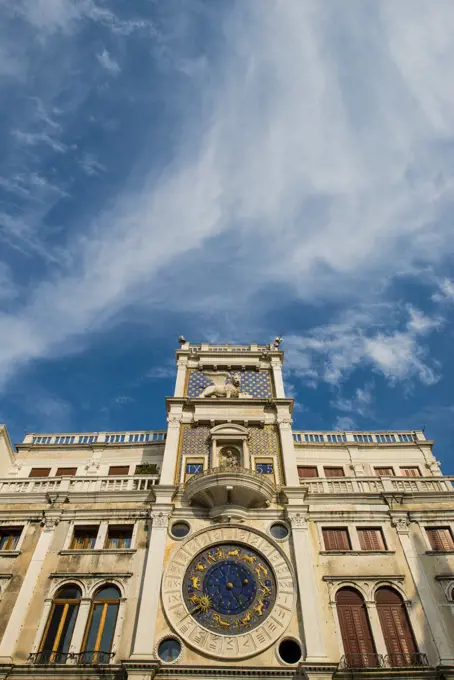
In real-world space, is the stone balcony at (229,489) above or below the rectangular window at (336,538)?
above

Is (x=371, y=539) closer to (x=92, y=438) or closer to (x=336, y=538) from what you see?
(x=336, y=538)

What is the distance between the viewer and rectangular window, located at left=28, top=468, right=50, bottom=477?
102 ft

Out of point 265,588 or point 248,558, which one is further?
point 248,558

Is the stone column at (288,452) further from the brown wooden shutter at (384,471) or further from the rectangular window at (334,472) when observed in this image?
the brown wooden shutter at (384,471)

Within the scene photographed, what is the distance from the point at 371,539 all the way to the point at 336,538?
157 centimetres

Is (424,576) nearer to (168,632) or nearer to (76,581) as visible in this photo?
(168,632)

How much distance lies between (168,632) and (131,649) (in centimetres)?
148

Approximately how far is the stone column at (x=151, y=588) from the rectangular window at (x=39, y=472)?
30.6 feet

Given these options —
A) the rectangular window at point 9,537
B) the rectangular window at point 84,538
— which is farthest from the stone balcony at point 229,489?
the rectangular window at point 9,537

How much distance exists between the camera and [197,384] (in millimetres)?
32156

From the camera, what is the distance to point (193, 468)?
89.0ft

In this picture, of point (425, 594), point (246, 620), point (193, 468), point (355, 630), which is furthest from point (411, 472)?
point (246, 620)

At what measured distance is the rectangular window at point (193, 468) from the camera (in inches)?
1059

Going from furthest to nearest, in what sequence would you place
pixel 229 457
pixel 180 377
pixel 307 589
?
pixel 180 377 < pixel 229 457 < pixel 307 589
